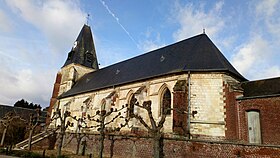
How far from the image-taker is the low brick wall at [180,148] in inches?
363

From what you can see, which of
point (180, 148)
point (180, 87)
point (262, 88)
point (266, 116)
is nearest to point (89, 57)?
point (180, 87)

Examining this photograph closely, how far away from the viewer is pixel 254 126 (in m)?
13.3

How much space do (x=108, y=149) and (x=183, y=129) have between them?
18.8ft

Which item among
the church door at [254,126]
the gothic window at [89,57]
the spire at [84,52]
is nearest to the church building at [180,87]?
the church door at [254,126]

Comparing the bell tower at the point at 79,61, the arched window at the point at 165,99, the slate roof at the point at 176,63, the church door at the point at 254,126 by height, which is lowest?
the church door at the point at 254,126

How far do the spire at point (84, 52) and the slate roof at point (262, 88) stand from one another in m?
24.8

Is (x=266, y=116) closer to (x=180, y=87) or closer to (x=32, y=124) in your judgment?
(x=180, y=87)

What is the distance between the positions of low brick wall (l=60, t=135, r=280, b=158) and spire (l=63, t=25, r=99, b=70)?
61.5 ft

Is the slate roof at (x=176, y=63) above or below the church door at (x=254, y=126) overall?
above

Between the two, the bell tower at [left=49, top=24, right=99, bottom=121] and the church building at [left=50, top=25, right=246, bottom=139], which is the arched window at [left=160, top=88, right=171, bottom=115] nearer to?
the church building at [left=50, top=25, right=246, bottom=139]

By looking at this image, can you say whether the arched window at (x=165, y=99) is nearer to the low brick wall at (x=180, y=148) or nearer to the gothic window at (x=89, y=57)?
the low brick wall at (x=180, y=148)

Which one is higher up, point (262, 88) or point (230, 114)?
point (262, 88)

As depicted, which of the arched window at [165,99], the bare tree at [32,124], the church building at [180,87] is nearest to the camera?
the church building at [180,87]

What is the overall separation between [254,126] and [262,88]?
2626 millimetres
